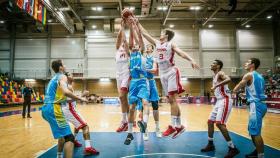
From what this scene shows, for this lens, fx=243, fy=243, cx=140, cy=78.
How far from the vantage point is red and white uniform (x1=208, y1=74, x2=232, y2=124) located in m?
4.90

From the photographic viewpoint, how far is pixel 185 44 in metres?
29.8

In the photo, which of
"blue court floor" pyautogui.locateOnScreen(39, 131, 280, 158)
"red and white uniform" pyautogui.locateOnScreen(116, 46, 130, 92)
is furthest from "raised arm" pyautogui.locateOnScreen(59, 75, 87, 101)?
"red and white uniform" pyautogui.locateOnScreen(116, 46, 130, 92)

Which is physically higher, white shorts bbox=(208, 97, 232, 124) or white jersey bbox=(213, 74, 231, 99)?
white jersey bbox=(213, 74, 231, 99)

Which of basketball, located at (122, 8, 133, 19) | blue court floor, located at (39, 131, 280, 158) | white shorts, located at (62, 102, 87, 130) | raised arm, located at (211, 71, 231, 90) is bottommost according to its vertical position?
blue court floor, located at (39, 131, 280, 158)

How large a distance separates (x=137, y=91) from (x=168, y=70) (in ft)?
2.61

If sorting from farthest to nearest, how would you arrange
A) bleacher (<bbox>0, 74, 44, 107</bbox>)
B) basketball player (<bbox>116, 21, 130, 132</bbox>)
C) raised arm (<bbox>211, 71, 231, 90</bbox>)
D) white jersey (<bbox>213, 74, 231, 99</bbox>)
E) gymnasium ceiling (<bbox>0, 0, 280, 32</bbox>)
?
gymnasium ceiling (<bbox>0, 0, 280, 32</bbox>), bleacher (<bbox>0, 74, 44, 107</bbox>), basketball player (<bbox>116, 21, 130, 132</bbox>), white jersey (<bbox>213, 74, 231, 99</bbox>), raised arm (<bbox>211, 71, 231, 90</bbox>)

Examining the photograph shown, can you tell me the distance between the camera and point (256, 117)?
4270mm

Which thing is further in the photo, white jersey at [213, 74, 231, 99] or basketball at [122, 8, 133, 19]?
white jersey at [213, 74, 231, 99]

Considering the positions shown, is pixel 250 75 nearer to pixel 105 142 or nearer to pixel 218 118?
pixel 218 118

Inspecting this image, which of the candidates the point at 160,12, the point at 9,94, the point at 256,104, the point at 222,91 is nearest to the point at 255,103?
the point at 256,104

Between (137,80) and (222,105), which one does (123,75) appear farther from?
(222,105)

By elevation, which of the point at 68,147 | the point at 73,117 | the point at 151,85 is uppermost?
the point at 151,85

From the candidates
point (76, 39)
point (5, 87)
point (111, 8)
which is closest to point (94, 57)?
point (76, 39)

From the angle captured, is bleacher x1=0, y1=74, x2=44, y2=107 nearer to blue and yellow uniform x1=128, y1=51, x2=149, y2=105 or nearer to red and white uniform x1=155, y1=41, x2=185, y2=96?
blue and yellow uniform x1=128, y1=51, x2=149, y2=105
